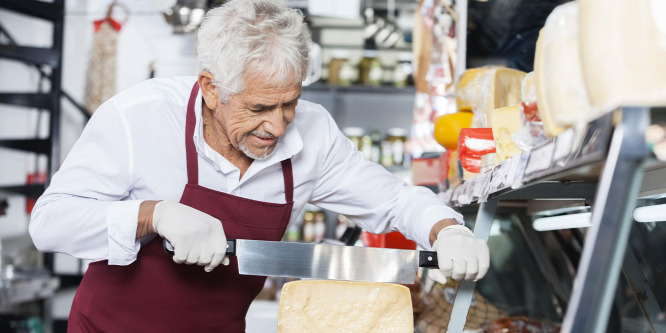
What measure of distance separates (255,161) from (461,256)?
64 centimetres

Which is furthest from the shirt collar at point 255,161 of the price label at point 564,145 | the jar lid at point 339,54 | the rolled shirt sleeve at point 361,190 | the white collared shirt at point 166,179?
the jar lid at point 339,54

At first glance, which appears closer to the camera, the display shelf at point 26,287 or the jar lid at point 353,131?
the display shelf at point 26,287

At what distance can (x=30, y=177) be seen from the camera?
5359 millimetres

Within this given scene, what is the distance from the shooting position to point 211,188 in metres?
1.79

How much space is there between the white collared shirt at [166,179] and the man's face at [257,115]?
4.8 inches

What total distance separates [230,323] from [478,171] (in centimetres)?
77

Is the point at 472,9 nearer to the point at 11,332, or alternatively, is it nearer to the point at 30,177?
the point at 11,332

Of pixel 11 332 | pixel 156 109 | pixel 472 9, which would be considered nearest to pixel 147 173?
pixel 156 109

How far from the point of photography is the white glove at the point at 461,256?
1.39 meters

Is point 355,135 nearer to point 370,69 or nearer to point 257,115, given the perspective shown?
point 370,69

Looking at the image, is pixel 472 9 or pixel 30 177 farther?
pixel 30 177

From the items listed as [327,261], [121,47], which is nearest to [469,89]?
[327,261]

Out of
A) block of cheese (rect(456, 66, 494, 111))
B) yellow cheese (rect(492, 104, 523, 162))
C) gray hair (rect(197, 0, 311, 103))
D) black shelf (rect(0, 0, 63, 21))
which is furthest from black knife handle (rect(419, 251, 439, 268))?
Result: black shelf (rect(0, 0, 63, 21))

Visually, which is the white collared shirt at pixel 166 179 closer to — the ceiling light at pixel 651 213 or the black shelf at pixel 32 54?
the ceiling light at pixel 651 213
